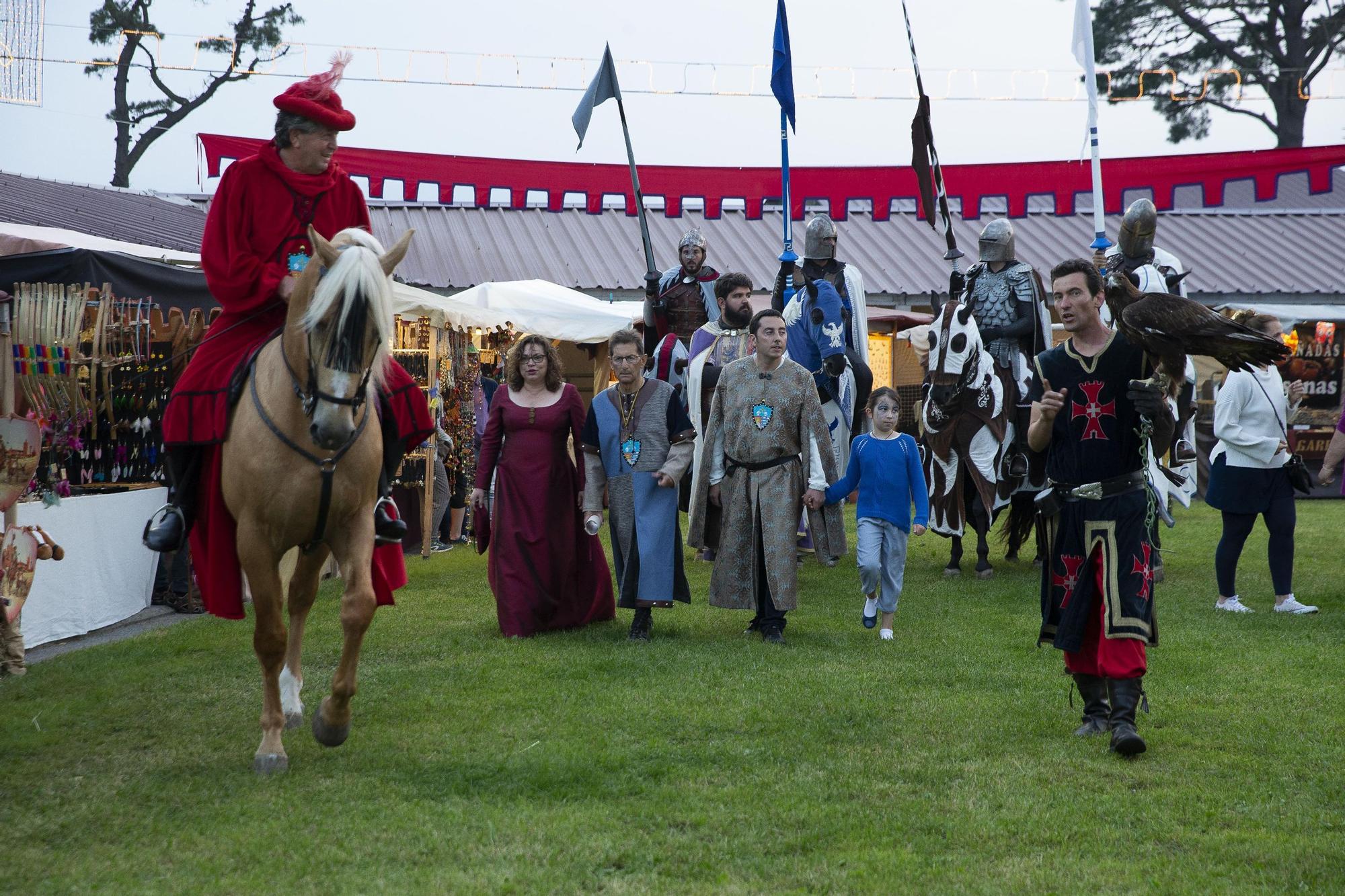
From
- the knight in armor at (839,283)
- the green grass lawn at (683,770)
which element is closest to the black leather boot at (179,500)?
the green grass lawn at (683,770)

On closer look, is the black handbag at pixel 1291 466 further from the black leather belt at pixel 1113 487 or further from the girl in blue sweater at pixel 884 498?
the black leather belt at pixel 1113 487

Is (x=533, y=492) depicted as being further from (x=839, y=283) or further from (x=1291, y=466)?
(x=1291, y=466)

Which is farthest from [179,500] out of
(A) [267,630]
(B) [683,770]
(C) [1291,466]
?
(C) [1291,466]

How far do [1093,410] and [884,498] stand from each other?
2.38 metres

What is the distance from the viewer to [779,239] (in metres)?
24.2

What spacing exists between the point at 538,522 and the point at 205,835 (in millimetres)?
3827

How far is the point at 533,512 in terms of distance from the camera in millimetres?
7664

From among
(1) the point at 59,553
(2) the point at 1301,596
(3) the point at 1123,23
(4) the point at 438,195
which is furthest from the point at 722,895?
(3) the point at 1123,23

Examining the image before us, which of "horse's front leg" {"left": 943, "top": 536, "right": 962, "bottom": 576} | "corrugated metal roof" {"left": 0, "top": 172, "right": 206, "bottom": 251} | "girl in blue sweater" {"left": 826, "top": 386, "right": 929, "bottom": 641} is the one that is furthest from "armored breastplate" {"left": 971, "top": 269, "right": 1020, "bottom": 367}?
"corrugated metal roof" {"left": 0, "top": 172, "right": 206, "bottom": 251}

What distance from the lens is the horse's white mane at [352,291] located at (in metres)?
4.25

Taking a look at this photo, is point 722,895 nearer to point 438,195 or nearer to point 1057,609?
point 1057,609

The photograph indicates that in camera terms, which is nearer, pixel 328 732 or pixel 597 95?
→ pixel 328 732

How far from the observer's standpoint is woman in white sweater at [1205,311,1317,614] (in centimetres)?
838

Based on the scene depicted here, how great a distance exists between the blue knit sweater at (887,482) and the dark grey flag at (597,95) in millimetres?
4698
